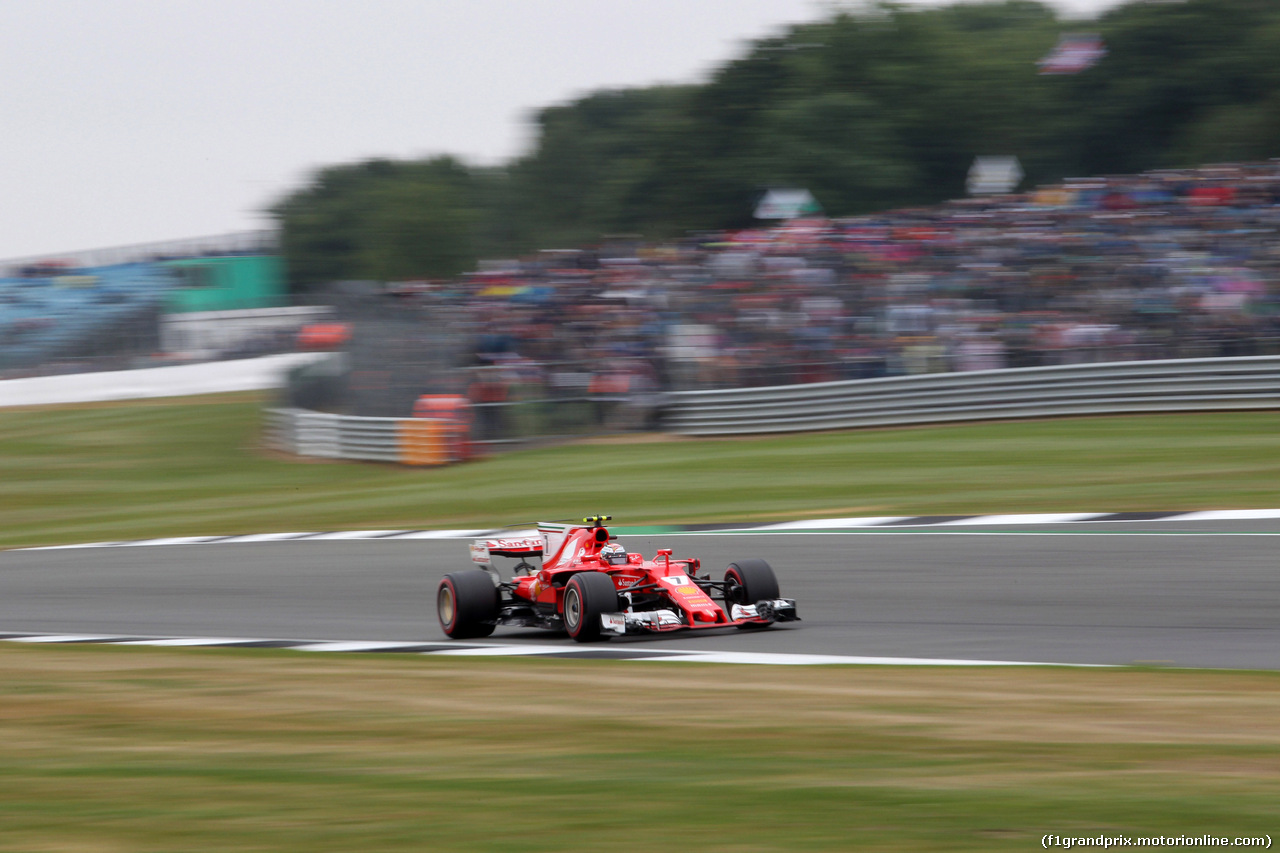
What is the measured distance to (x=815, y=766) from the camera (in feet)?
13.1

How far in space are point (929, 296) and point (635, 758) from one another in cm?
1401

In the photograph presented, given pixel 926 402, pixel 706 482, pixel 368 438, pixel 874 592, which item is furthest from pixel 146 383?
pixel 874 592

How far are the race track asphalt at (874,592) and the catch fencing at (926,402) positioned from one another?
6.39 metres

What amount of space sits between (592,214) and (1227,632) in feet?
198

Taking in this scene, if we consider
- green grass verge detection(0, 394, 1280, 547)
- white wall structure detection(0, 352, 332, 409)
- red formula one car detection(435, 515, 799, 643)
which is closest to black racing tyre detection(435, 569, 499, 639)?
red formula one car detection(435, 515, 799, 643)

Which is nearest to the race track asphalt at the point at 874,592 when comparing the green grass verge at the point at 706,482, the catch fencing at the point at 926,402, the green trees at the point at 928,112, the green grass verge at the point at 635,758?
the green grass verge at the point at 635,758

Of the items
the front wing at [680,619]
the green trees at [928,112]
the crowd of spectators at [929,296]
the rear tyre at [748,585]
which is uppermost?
the green trees at [928,112]

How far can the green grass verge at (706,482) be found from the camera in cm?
1317

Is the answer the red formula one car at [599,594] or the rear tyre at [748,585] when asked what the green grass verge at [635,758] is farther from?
the rear tyre at [748,585]

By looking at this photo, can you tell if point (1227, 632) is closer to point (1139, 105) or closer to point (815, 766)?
point (815, 766)

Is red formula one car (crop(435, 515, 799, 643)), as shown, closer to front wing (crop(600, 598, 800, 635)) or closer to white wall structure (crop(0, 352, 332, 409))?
front wing (crop(600, 598, 800, 635))

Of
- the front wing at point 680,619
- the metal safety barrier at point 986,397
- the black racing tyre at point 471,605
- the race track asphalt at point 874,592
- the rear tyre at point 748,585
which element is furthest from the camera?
the metal safety barrier at point 986,397

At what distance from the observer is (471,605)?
8.10 metres

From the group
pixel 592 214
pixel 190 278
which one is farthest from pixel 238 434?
pixel 592 214
